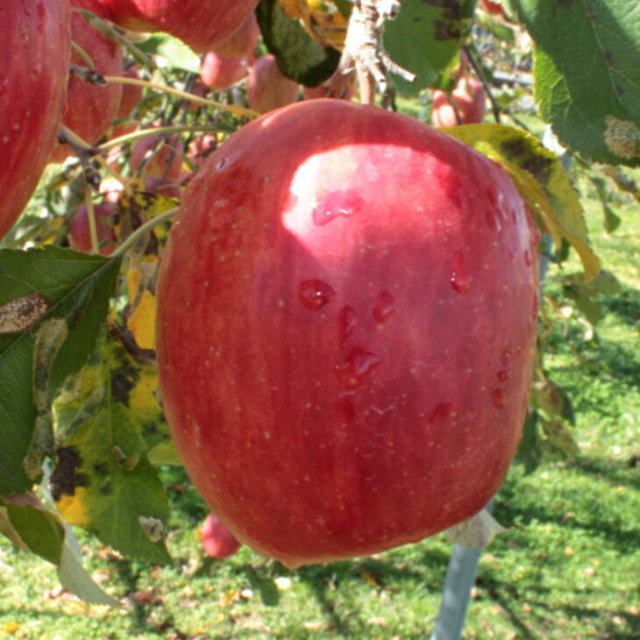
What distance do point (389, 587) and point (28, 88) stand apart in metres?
2.89

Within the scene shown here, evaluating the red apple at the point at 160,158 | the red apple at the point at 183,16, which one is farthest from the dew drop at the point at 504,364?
the red apple at the point at 160,158

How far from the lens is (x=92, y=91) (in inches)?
36.4

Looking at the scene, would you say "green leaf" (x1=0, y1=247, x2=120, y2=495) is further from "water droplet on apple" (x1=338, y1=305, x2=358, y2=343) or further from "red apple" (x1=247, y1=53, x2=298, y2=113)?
"red apple" (x1=247, y1=53, x2=298, y2=113)

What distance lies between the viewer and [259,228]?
1.91 ft

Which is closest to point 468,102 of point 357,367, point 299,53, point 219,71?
point 219,71

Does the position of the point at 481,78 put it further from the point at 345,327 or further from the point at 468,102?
the point at 345,327

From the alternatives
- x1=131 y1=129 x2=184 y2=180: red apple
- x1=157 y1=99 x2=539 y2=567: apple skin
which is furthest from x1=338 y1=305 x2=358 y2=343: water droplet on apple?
x1=131 y1=129 x2=184 y2=180: red apple

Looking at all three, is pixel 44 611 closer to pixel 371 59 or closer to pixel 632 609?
pixel 632 609

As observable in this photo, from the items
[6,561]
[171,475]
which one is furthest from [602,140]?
[171,475]

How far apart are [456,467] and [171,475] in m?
3.24

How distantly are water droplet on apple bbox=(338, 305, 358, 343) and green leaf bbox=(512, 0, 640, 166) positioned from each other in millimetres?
213

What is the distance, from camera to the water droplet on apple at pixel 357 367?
56 centimetres

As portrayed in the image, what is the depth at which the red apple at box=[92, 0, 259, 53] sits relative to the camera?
833 mm

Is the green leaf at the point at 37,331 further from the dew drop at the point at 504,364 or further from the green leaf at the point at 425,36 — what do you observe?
the green leaf at the point at 425,36
